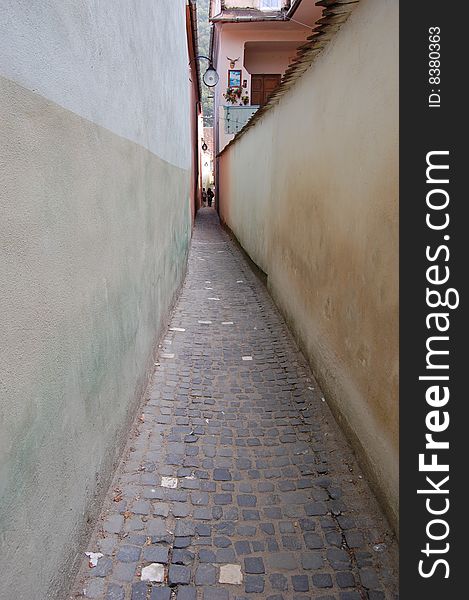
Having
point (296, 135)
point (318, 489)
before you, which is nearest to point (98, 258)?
point (318, 489)

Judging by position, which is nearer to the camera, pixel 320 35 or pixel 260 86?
pixel 320 35

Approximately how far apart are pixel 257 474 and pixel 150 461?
77cm

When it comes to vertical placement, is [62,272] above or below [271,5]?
below

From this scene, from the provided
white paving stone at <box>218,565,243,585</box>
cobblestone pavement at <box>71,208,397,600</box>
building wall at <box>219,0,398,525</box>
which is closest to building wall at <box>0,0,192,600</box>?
cobblestone pavement at <box>71,208,397,600</box>

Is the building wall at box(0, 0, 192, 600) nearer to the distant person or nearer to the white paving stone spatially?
the white paving stone

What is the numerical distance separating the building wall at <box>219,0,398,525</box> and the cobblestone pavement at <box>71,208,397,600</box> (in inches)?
9.8

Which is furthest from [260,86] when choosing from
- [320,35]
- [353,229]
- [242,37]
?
[353,229]

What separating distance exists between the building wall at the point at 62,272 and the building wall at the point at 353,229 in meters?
1.62

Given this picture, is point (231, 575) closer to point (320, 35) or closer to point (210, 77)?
point (320, 35)

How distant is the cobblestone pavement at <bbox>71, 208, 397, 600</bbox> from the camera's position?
2326 millimetres

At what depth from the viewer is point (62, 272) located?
79.7 inches

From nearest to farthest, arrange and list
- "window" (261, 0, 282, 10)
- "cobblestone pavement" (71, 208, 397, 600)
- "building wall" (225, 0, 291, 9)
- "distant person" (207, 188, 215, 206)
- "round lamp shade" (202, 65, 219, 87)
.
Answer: "cobblestone pavement" (71, 208, 397, 600), "round lamp shade" (202, 65, 219, 87), "window" (261, 0, 282, 10), "building wall" (225, 0, 291, 9), "distant person" (207, 188, 215, 206)

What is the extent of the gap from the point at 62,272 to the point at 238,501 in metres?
1.82

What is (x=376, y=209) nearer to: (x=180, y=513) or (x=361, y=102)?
(x=361, y=102)
